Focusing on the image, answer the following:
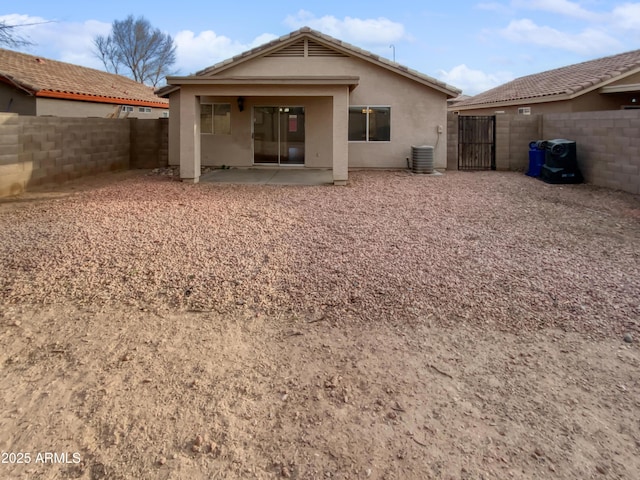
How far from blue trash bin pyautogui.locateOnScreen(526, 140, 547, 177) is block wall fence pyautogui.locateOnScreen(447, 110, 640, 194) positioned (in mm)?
946

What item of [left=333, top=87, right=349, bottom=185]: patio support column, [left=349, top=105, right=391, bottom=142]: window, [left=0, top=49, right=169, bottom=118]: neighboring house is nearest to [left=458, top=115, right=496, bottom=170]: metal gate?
[left=349, top=105, right=391, bottom=142]: window

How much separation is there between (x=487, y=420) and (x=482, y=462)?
0.43 meters

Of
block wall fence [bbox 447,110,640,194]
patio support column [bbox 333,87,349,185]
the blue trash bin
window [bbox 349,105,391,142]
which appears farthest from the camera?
window [bbox 349,105,391,142]

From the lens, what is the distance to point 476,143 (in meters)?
18.0

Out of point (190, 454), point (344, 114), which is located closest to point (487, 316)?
point (190, 454)

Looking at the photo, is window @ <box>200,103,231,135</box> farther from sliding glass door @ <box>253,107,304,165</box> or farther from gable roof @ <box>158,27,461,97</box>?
gable roof @ <box>158,27,461,97</box>

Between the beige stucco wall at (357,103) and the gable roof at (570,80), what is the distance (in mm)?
5164

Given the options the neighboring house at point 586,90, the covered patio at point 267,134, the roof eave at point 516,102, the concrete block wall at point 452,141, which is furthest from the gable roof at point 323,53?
the neighboring house at point 586,90

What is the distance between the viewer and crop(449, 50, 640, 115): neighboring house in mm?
18188

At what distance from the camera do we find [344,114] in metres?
13.4

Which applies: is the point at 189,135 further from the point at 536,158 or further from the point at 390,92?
the point at 536,158

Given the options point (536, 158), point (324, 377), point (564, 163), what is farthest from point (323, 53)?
point (324, 377)

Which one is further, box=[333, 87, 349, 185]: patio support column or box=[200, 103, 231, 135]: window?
box=[200, 103, 231, 135]: window

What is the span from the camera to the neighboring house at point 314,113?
17141 mm
